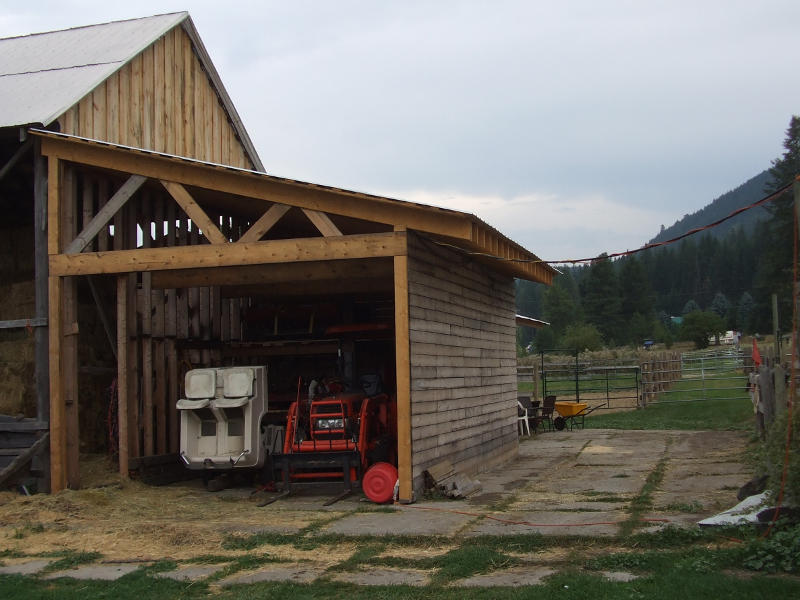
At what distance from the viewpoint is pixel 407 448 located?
33.1 ft

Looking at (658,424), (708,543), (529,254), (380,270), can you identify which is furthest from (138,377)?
(658,424)

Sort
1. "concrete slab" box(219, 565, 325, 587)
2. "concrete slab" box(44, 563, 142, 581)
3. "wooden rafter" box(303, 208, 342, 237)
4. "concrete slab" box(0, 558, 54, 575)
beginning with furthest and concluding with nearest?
1. "wooden rafter" box(303, 208, 342, 237)
2. "concrete slab" box(0, 558, 54, 575)
3. "concrete slab" box(44, 563, 142, 581)
4. "concrete slab" box(219, 565, 325, 587)

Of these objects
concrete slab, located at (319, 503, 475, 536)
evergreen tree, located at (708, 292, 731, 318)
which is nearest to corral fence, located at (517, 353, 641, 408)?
concrete slab, located at (319, 503, 475, 536)

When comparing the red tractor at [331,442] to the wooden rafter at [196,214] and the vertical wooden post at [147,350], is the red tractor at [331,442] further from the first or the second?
the wooden rafter at [196,214]

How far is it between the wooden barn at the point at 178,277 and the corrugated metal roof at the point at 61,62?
0.06 m

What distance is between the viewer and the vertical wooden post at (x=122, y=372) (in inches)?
468

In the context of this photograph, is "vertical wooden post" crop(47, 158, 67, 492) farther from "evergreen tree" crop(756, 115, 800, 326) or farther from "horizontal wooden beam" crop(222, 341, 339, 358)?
"evergreen tree" crop(756, 115, 800, 326)

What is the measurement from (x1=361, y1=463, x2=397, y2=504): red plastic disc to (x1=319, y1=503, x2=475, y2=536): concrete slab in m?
0.50

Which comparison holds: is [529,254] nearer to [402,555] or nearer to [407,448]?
[407,448]

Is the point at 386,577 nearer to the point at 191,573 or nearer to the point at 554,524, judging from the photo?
the point at 191,573

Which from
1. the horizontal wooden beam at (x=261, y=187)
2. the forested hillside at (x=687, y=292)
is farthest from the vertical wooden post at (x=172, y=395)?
the forested hillside at (x=687, y=292)

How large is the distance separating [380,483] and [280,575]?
3.52m

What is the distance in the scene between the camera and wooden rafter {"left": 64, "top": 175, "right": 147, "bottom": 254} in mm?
11305

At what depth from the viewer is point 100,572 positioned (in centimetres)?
714
